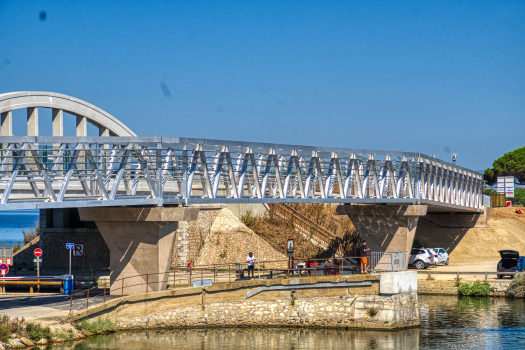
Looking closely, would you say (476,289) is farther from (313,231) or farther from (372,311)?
(313,231)

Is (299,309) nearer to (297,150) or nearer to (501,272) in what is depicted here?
(297,150)

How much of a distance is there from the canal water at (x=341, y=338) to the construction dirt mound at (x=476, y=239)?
952 inches

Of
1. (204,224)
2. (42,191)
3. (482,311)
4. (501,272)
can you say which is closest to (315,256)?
(204,224)

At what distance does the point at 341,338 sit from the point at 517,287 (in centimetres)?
1400

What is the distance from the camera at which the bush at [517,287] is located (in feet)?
115

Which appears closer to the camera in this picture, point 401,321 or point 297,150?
→ point 401,321

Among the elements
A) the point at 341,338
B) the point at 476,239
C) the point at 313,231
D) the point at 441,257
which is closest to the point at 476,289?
the point at 441,257

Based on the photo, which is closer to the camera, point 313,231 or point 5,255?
point 5,255

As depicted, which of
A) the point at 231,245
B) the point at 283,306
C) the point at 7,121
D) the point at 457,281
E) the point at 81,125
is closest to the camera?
the point at 283,306

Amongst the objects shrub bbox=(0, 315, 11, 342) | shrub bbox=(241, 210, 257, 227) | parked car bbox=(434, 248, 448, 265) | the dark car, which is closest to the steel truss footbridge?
parked car bbox=(434, 248, 448, 265)

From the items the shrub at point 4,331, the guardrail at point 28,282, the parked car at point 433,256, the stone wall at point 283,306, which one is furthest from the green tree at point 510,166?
the shrub at point 4,331

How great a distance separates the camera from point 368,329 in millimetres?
27266

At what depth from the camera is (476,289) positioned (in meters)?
36.6

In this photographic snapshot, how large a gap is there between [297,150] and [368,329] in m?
9.94
